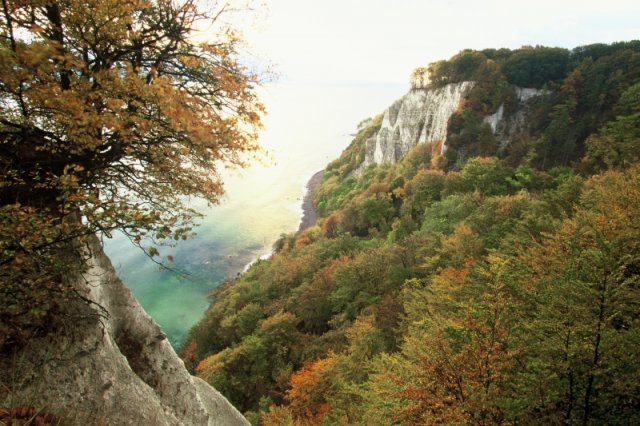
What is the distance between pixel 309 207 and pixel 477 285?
74467mm

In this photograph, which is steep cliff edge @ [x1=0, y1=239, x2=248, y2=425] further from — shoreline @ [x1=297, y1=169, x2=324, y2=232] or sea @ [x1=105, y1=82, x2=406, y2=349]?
shoreline @ [x1=297, y1=169, x2=324, y2=232]

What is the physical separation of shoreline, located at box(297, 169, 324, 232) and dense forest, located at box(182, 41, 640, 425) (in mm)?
5741

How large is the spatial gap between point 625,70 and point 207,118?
6115cm

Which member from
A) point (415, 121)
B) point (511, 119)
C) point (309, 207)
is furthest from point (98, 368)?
point (309, 207)

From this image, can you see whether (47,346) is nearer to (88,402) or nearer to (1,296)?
(88,402)

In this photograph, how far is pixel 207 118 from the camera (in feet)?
25.5

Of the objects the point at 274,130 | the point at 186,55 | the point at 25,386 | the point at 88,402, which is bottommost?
the point at 88,402

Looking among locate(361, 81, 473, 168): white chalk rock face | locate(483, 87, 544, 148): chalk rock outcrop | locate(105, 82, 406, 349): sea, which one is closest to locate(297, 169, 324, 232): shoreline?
locate(105, 82, 406, 349): sea

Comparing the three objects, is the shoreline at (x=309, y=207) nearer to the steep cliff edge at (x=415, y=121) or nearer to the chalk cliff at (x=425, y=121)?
the chalk cliff at (x=425, y=121)

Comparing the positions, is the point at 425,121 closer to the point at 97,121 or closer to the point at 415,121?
the point at 415,121

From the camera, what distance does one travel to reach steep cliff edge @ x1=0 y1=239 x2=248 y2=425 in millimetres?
5984

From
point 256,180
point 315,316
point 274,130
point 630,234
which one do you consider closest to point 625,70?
A: point 630,234

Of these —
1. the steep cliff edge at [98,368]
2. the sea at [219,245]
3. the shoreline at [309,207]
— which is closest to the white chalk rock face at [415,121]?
the shoreline at [309,207]

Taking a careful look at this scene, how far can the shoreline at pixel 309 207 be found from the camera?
262 ft
